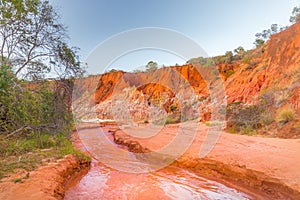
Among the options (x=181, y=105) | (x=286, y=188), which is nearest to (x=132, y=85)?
(x=181, y=105)

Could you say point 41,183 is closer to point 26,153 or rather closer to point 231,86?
point 26,153

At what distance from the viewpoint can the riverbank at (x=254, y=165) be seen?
5.21 meters

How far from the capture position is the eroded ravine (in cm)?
529

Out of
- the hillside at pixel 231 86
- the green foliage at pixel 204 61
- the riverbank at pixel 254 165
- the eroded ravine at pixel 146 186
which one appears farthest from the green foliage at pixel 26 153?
the green foliage at pixel 204 61

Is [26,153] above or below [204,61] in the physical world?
below

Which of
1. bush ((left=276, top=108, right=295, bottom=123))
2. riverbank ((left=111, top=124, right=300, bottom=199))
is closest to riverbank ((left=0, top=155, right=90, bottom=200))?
riverbank ((left=111, top=124, right=300, bottom=199))

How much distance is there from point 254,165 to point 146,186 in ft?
10.5

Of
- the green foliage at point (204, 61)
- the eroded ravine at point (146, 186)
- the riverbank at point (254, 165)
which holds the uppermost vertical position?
the green foliage at point (204, 61)

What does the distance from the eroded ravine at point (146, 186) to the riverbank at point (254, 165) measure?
0.45m

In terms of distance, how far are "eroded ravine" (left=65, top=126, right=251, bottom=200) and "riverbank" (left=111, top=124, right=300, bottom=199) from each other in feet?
1.49

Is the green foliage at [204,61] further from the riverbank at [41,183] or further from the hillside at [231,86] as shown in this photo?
the riverbank at [41,183]

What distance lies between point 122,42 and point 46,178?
296 inches

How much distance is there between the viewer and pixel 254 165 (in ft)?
20.7

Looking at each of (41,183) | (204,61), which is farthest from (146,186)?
(204,61)
